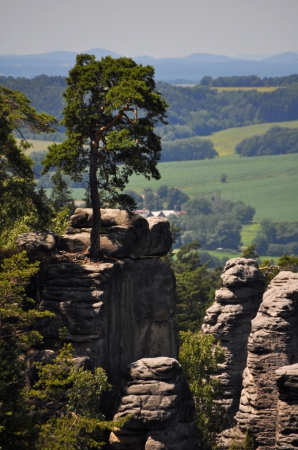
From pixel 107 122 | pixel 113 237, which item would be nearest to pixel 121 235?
pixel 113 237

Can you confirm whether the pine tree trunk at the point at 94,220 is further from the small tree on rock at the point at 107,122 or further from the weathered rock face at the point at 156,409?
the weathered rock face at the point at 156,409

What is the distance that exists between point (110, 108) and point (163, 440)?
17.5m

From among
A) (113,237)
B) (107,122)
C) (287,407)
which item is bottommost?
(287,407)

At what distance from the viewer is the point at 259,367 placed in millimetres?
54812

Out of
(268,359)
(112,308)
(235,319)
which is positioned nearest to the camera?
(268,359)

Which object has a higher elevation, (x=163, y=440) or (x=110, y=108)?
(x=110, y=108)

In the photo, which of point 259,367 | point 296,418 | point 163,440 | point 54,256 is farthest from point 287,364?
point 54,256

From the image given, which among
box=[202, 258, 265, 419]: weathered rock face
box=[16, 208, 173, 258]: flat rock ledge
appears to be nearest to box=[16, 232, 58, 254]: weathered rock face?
box=[16, 208, 173, 258]: flat rock ledge

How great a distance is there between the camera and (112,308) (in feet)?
180

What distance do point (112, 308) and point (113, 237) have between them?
15.2 ft

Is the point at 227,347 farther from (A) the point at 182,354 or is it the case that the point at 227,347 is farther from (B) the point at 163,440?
(B) the point at 163,440

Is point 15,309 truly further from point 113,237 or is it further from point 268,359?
point 268,359

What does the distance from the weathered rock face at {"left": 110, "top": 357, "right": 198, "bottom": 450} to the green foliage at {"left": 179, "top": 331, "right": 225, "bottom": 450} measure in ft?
20.8

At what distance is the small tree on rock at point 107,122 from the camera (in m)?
56.3
